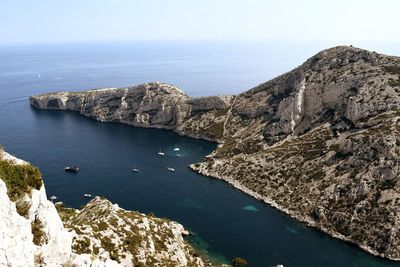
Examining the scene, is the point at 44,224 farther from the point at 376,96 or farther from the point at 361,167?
the point at 376,96

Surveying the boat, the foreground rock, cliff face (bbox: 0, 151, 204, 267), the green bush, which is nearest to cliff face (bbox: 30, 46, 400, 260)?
the foreground rock

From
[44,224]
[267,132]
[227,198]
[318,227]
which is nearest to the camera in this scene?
[44,224]

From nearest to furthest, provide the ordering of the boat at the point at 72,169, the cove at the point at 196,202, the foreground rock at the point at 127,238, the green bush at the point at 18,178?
the green bush at the point at 18,178, the foreground rock at the point at 127,238, the cove at the point at 196,202, the boat at the point at 72,169

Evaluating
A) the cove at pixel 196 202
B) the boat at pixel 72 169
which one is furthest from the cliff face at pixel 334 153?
the boat at pixel 72 169

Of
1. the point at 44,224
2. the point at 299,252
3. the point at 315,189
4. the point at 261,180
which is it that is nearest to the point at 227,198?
the point at 261,180

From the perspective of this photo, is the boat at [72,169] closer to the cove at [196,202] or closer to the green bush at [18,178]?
the cove at [196,202]

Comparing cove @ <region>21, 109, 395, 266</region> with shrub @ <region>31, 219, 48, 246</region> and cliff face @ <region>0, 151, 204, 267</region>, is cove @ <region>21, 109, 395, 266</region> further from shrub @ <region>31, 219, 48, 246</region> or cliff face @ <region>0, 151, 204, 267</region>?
shrub @ <region>31, 219, 48, 246</region>
